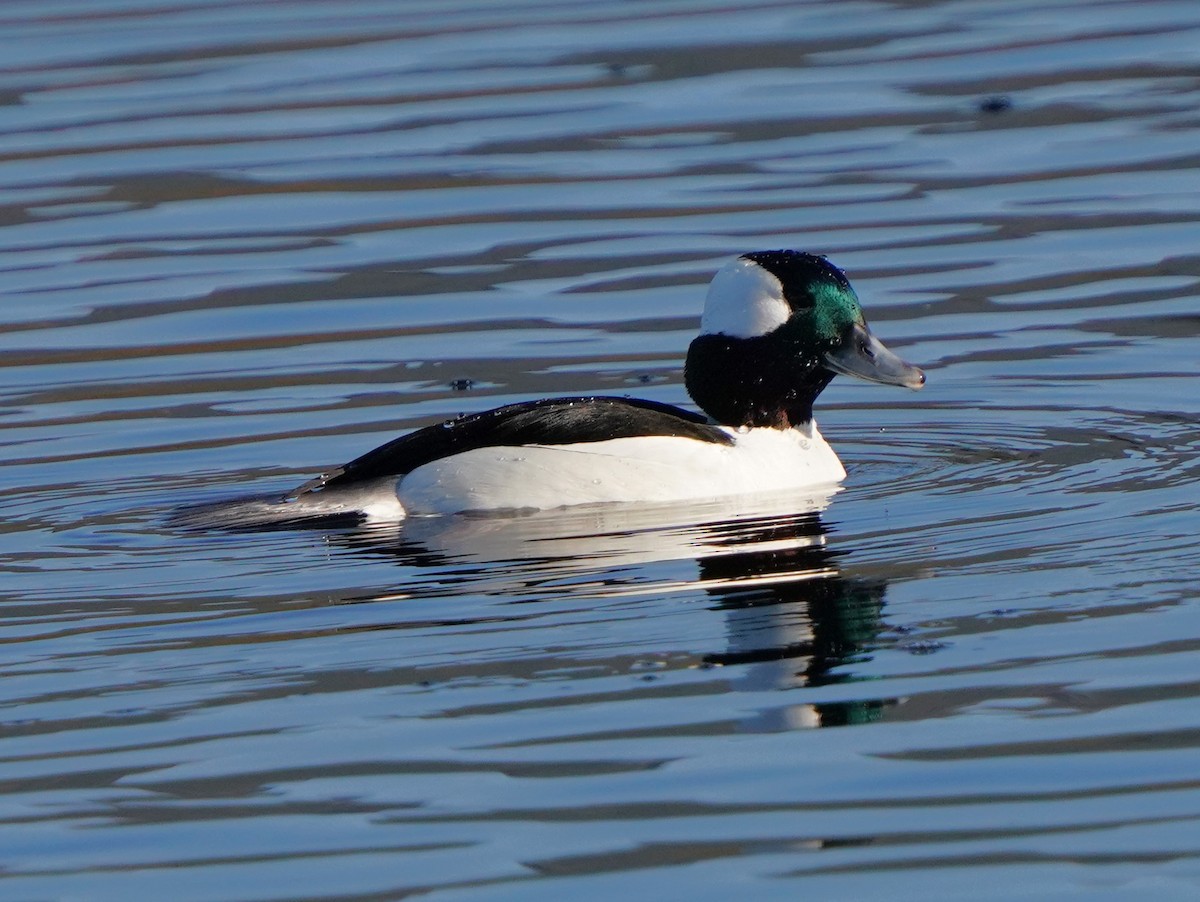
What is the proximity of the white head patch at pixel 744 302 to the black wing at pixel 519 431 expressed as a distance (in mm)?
587

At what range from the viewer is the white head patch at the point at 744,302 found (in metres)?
9.52

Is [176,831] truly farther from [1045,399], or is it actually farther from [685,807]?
[1045,399]

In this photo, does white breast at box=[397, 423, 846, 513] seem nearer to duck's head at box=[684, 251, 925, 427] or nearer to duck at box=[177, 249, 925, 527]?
duck at box=[177, 249, 925, 527]

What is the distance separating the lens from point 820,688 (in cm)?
634

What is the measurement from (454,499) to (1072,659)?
3.17 m

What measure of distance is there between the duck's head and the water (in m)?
0.44

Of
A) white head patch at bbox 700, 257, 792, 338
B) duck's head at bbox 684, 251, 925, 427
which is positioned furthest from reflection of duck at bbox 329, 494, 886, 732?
white head patch at bbox 700, 257, 792, 338

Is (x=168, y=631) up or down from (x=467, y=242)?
down

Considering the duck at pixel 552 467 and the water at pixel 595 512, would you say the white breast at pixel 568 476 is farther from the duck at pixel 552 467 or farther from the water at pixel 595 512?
the water at pixel 595 512

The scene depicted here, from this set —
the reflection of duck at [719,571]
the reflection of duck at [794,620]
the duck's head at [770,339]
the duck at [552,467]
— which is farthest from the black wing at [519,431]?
the reflection of duck at [794,620]

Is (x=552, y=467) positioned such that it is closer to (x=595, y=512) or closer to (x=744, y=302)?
(x=595, y=512)

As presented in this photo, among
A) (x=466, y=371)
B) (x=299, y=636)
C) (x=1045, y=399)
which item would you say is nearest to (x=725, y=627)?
(x=299, y=636)

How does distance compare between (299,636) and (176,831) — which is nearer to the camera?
(176,831)

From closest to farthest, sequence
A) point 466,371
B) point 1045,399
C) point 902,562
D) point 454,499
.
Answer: point 902,562 < point 454,499 < point 1045,399 < point 466,371
